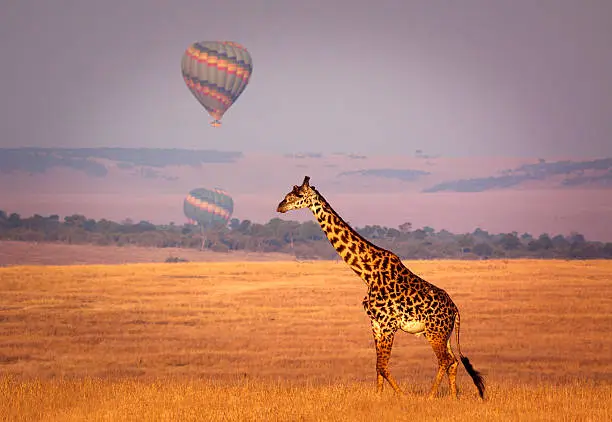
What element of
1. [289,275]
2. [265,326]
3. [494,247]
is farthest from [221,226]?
[265,326]

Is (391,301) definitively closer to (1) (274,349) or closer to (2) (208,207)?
(1) (274,349)

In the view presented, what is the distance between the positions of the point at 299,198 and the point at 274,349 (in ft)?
47.9

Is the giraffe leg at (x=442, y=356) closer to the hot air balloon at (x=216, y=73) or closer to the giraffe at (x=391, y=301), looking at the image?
the giraffe at (x=391, y=301)

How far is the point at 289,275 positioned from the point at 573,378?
46210 mm

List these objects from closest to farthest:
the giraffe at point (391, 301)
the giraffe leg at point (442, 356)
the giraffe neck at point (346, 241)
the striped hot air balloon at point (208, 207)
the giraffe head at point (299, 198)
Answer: the giraffe head at point (299, 198) → the giraffe at point (391, 301) → the giraffe leg at point (442, 356) → the giraffe neck at point (346, 241) → the striped hot air balloon at point (208, 207)

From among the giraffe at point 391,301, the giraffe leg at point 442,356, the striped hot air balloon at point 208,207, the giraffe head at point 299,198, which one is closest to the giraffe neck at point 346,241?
the giraffe at point 391,301

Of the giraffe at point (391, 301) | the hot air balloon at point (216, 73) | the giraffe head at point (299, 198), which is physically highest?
the hot air balloon at point (216, 73)

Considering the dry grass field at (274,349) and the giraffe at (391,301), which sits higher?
the giraffe at (391,301)

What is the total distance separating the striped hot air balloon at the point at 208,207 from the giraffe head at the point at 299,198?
6020 inches

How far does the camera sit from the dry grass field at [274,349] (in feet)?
55.4

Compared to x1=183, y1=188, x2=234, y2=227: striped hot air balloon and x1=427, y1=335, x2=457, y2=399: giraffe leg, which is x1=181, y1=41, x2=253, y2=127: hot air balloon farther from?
x1=427, y1=335, x2=457, y2=399: giraffe leg

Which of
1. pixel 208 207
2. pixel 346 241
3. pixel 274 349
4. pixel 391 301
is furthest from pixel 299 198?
pixel 208 207

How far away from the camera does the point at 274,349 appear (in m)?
30.4

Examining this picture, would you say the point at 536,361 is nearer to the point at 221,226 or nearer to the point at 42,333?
the point at 42,333
